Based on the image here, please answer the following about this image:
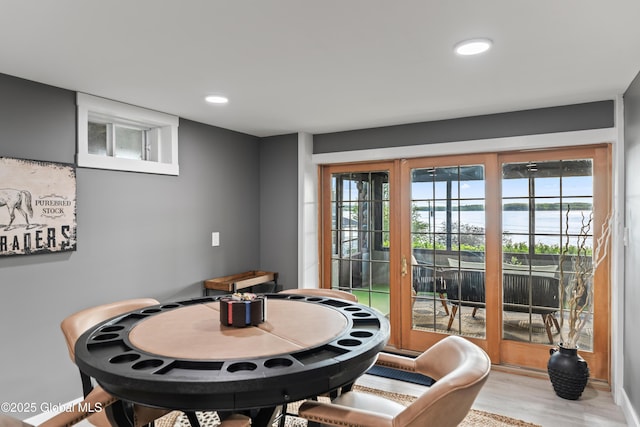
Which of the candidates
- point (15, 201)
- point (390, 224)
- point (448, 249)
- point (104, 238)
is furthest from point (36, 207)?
point (448, 249)

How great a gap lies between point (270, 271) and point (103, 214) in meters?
2.04

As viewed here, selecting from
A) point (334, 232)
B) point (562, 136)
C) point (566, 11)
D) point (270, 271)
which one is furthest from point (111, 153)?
point (562, 136)

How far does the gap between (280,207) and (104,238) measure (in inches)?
77.7

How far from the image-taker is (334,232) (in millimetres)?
4672

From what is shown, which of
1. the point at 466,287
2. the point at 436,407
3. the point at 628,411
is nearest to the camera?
the point at 436,407

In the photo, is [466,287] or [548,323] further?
[466,287]

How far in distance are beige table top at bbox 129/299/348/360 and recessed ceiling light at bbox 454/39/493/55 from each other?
159cm

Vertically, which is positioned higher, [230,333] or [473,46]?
[473,46]

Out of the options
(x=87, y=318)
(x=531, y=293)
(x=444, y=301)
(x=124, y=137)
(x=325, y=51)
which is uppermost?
(x=325, y=51)

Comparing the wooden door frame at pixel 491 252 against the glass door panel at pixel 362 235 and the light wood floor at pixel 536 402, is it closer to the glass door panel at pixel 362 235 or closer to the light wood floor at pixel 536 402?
the glass door panel at pixel 362 235

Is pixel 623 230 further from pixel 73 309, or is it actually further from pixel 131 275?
pixel 73 309

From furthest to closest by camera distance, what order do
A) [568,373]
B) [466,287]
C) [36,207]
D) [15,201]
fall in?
[466,287]
[568,373]
[36,207]
[15,201]

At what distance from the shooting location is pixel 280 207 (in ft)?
15.3

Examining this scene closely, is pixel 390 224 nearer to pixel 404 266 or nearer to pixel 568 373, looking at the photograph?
pixel 404 266
